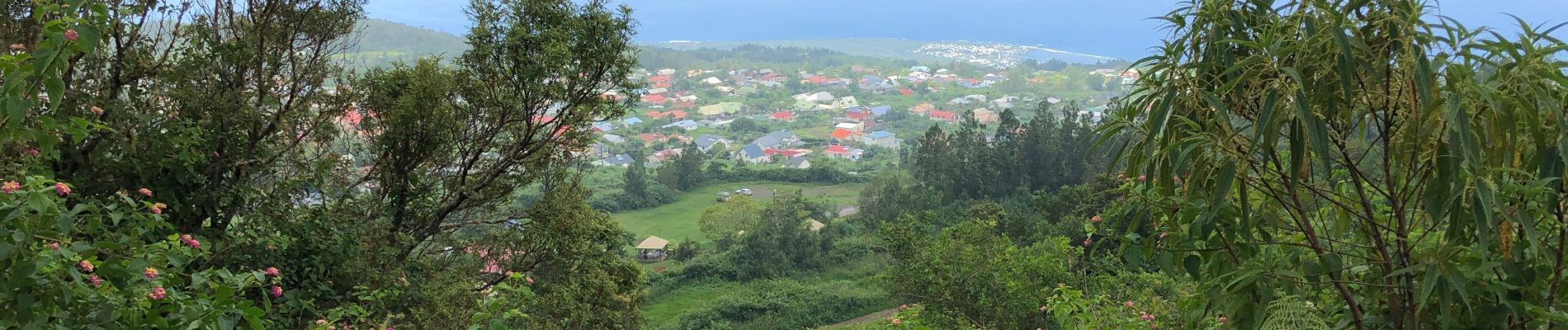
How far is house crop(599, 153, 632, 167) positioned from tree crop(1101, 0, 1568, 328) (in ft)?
107

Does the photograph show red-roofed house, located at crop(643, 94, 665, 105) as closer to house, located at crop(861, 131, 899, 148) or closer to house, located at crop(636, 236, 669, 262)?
house, located at crop(861, 131, 899, 148)

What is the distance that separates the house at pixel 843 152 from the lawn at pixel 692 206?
4396 millimetres

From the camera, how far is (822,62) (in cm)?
6425

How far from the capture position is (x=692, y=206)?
2852 centimetres

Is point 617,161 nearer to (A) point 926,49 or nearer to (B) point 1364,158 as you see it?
(B) point 1364,158

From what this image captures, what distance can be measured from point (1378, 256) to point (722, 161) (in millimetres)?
32949

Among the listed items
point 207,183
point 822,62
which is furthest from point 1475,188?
point 822,62

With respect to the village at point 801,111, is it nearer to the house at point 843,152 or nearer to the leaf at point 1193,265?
the house at point 843,152

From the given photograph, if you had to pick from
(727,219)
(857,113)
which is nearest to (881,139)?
(857,113)

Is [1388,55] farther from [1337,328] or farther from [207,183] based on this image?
[207,183]

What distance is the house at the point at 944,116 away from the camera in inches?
1748

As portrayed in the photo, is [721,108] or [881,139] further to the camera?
[721,108]

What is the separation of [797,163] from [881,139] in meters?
7.74

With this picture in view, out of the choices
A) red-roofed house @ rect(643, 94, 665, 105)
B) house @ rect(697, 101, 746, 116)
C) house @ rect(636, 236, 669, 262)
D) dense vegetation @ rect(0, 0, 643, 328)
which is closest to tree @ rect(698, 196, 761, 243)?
house @ rect(636, 236, 669, 262)
